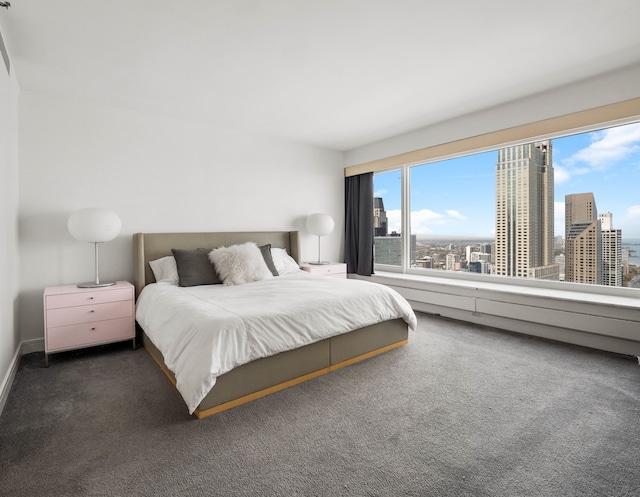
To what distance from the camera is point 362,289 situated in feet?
9.92

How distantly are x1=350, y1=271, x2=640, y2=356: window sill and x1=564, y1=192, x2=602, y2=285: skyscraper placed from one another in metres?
0.14

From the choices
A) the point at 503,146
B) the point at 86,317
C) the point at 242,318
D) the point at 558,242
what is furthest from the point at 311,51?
the point at 558,242

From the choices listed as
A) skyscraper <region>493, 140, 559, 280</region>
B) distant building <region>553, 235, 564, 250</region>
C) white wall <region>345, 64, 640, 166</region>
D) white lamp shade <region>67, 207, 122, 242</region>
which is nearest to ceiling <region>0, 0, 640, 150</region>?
white wall <region>345, 64, 640, 166</region>

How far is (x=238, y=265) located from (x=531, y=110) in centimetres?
343

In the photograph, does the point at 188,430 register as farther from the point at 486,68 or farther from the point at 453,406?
the point at 486,68

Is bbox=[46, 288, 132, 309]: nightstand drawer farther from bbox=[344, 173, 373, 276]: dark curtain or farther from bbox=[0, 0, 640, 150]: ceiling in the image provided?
bbox=[344, 173, 373, 276]: dark curtain

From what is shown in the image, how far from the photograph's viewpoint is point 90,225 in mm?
3033

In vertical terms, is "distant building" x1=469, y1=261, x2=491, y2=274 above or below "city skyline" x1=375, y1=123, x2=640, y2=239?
below

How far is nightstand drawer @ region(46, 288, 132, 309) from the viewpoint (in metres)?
2.86

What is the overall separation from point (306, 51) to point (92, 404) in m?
2.90

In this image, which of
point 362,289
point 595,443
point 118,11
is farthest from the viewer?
point 362,289

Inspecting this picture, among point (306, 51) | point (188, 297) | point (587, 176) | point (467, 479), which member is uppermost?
point (306, 51)

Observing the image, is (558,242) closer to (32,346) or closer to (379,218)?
(379,218)

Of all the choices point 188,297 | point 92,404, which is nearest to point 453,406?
point 188,297
